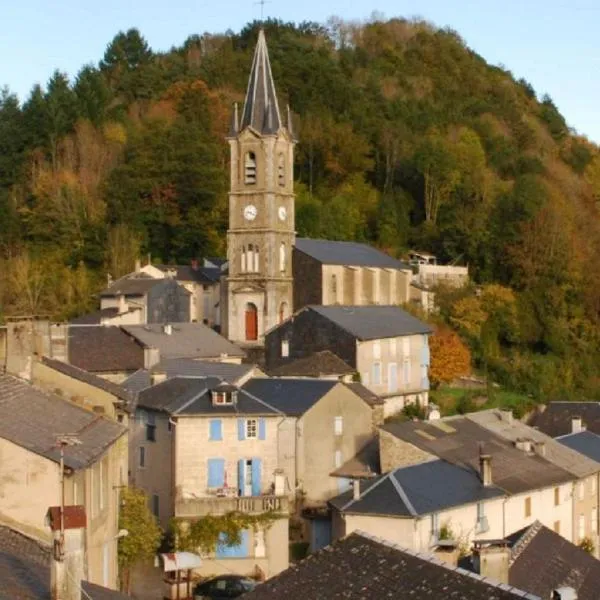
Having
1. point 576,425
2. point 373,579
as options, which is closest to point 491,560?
point 373,579

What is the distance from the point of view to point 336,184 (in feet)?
255

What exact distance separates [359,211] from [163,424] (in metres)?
40.1

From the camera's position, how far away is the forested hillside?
62.4 m

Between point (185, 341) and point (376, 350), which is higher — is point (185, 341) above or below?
above

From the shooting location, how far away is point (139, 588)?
1161 inches

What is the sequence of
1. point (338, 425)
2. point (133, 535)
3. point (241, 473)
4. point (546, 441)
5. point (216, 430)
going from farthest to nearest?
point (546, 441) < point (338, 425) < point (241, 473) < point (216, 430) < point (133, 535)

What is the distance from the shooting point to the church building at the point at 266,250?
184ft

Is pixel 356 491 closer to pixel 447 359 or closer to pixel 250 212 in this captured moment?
pixel 447 359

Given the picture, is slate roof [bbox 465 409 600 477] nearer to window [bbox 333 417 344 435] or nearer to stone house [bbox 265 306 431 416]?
window [bbox 333 417 344 435]

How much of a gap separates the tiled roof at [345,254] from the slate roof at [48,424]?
32988mm

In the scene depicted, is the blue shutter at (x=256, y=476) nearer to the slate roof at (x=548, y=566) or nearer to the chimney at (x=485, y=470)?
the chimney at (x=485, y=470)

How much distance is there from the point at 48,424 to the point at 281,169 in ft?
121

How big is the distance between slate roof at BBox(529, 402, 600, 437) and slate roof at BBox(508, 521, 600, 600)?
21.9 m

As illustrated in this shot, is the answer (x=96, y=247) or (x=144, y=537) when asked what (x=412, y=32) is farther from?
(x=144, y=537)
